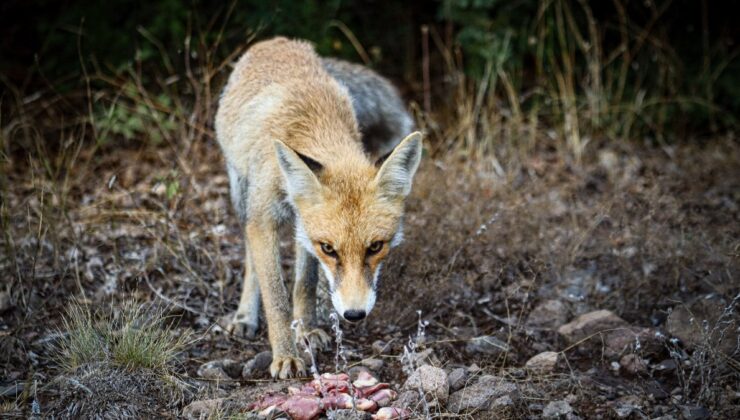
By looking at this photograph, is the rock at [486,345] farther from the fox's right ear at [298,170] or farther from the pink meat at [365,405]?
the fox's right ear at [298,170]

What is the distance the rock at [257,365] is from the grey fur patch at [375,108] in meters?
1.86

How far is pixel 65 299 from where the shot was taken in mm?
5016

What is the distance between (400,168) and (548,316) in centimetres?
168

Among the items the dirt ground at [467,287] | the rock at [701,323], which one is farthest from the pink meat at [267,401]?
the rock at [701,323]

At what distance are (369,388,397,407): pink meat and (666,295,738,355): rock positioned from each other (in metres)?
1.76

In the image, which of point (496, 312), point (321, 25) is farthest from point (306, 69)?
point (321, 25)

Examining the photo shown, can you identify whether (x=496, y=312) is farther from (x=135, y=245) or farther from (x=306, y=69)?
(x=135, y=245)

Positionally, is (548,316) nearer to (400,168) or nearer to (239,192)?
(400,168)

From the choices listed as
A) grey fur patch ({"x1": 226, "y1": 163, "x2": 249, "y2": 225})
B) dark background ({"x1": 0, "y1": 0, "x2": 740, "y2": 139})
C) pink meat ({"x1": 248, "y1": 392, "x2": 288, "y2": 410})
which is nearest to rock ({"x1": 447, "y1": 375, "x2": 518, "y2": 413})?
pink meat ({"x1": 248, "y1": 392, "x2": 288, "y2": 410})

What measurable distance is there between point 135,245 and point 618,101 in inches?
217

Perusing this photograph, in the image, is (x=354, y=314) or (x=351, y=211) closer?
(x=354, y=314)

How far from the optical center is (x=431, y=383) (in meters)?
3.82

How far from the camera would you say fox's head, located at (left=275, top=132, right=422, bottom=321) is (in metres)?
3.87

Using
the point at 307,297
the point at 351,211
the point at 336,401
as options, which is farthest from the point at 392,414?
the point at 307,297
